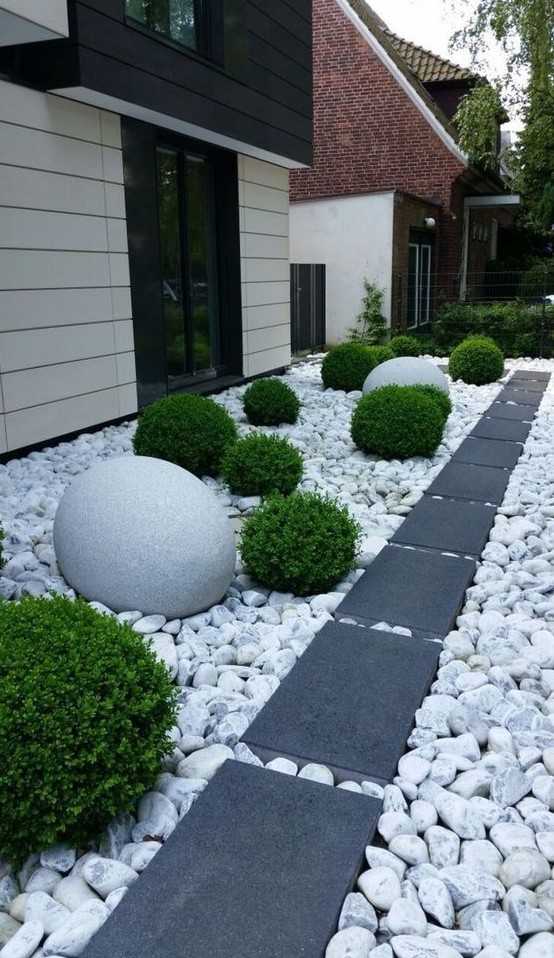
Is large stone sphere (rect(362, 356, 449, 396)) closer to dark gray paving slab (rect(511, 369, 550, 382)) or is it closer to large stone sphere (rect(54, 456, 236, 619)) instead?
dark gray paving slab (rect(511, 369, 550, 382))

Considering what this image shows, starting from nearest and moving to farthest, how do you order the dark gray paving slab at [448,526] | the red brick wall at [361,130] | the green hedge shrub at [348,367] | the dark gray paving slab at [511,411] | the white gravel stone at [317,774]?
the white gravel stone at [317,774] → the dark gray paving slab at [448,526] → the dark gray paving slab at [511,411] → the green hedge shrub at [348,367] → the red brick wall at [361,130]

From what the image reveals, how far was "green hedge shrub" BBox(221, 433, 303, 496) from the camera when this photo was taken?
5.38m

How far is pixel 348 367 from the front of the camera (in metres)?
9.96

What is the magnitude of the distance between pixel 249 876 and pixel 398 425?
4.75m

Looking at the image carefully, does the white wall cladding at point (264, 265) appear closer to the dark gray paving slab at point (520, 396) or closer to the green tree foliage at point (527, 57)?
the dark gray paving slab at point (520, 396)

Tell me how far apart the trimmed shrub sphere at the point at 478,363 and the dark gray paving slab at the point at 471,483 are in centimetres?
458

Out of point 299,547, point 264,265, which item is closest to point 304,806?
point 299,547

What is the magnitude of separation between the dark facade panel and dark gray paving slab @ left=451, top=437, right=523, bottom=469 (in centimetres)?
424

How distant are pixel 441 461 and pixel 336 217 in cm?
981

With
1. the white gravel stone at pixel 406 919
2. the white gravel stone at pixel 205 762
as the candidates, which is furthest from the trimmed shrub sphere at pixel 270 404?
the white gravel stone at pixel 406 919

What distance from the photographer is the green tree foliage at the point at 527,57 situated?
14.2m

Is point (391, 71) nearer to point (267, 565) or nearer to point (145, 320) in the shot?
point (145, 320)

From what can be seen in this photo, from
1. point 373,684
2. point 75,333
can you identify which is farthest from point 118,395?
point 373,684

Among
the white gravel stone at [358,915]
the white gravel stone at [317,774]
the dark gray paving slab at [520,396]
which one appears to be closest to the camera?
the white gravel stone at [358,915]
